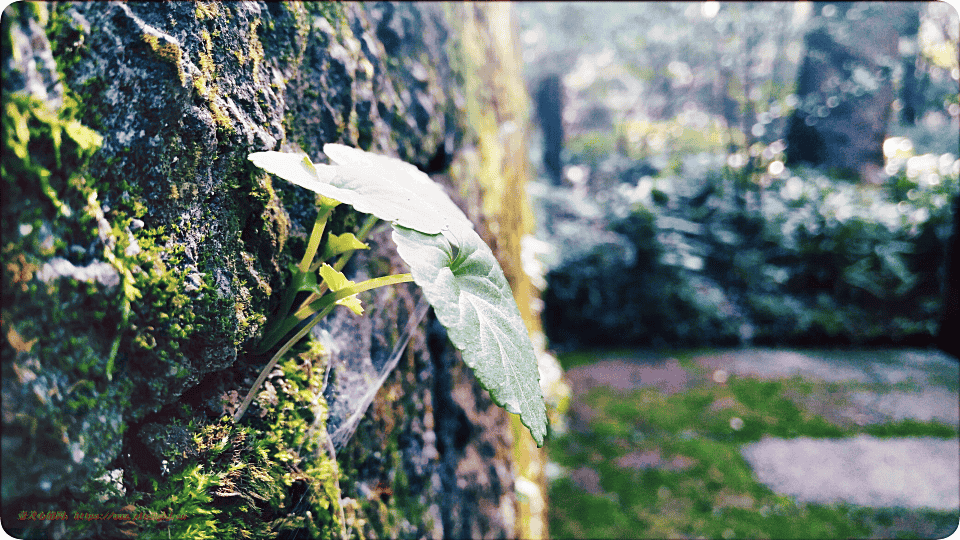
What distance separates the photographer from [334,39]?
2.70 feet

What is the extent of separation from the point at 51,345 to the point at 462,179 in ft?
4.12

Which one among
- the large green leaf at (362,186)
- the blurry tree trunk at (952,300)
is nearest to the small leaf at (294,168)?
the large green leaf at (362,186)

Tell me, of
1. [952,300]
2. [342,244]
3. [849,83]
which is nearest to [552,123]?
[849,83]

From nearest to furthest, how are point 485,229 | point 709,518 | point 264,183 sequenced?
point 264,183 → point 485,229 → point 709,518

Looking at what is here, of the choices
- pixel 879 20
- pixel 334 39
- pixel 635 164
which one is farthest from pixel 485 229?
pixel 879 20

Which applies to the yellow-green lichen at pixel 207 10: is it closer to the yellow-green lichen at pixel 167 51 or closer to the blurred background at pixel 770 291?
Answer: the yellow-green lichen at pixel 167 51

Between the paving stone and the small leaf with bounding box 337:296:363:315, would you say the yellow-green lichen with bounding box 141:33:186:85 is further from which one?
the paving stone

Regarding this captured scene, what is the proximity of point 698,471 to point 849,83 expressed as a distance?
4.93m

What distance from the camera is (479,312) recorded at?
473 mm

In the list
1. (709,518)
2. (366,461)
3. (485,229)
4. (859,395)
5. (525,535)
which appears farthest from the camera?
(859,395)

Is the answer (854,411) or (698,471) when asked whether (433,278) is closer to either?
(698,471)

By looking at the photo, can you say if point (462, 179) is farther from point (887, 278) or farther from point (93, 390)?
point (887, 278)

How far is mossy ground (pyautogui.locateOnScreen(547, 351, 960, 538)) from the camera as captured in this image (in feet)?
6.69

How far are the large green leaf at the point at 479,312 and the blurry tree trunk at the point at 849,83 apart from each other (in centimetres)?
611
